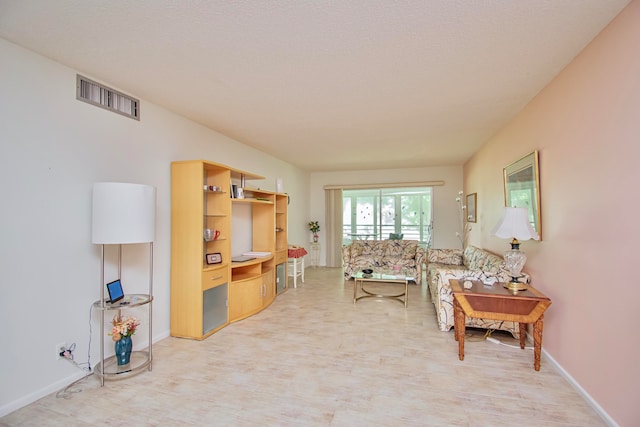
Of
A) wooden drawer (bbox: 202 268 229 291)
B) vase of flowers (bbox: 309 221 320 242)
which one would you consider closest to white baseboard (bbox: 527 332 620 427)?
wooden drawer (bbox: 202 268 229 291)

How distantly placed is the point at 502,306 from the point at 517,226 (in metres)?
0.71

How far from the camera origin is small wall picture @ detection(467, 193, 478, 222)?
5.11 meters

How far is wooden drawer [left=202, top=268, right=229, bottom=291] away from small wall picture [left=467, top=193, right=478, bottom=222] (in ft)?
14.4

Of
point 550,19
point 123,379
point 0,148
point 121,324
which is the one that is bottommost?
point 123,379

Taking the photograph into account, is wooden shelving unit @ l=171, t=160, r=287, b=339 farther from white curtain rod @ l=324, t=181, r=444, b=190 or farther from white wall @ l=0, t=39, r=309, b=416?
white curtain rod @ l=324, t=181, r=444, b=190

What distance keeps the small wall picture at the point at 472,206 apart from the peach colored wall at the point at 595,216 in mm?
2507

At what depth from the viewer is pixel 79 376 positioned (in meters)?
2.25

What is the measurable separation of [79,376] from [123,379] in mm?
352

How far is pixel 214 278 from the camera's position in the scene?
125 inches

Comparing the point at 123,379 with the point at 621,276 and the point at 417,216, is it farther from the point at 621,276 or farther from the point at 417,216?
the point at 417,216

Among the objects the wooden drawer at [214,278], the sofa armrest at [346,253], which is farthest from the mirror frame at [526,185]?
the wooden drawer at [214,278]

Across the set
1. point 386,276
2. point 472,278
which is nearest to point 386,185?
point 386,276

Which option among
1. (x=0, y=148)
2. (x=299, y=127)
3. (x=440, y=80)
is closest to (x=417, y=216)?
(x=299, y=127)

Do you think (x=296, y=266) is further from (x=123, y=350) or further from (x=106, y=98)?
(x=106, y=98)
